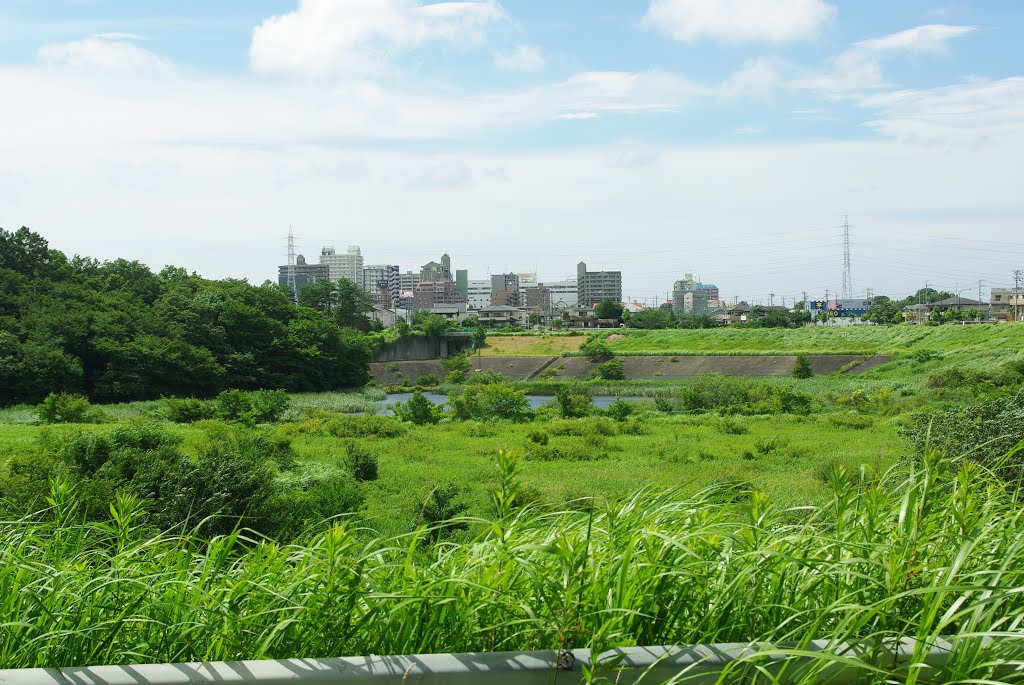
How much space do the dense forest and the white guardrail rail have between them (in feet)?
113

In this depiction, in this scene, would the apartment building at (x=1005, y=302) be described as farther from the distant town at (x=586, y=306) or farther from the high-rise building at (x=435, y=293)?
the high-rise building at (x=435, y=293)

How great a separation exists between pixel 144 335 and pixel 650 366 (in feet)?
102

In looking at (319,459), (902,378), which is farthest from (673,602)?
(902,378)

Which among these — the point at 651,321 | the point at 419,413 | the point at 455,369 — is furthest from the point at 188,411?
the point at 651,321

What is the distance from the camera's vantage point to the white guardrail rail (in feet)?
6.02

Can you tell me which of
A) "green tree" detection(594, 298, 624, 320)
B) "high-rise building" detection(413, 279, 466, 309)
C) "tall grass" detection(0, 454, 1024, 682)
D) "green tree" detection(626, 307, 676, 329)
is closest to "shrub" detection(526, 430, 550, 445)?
"tall grass" detection(0, 454, 1024, 682)

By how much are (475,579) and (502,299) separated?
538 feet

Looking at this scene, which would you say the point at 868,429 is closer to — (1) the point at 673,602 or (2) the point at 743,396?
(2) the point at 743,396

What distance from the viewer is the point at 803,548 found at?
2.50 metres

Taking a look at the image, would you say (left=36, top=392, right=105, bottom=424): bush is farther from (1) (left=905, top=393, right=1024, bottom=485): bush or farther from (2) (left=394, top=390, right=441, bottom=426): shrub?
(1) (left=905, top=393, right=1024, bottom=485): bush

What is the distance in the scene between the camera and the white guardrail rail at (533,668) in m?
1.83

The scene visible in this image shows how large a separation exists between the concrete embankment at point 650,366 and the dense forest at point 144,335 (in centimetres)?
743

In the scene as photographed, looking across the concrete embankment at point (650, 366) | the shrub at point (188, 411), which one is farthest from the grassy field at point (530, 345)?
the shrub at point (188, 411)

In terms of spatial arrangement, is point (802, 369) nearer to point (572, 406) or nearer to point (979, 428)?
point (572, 406)
